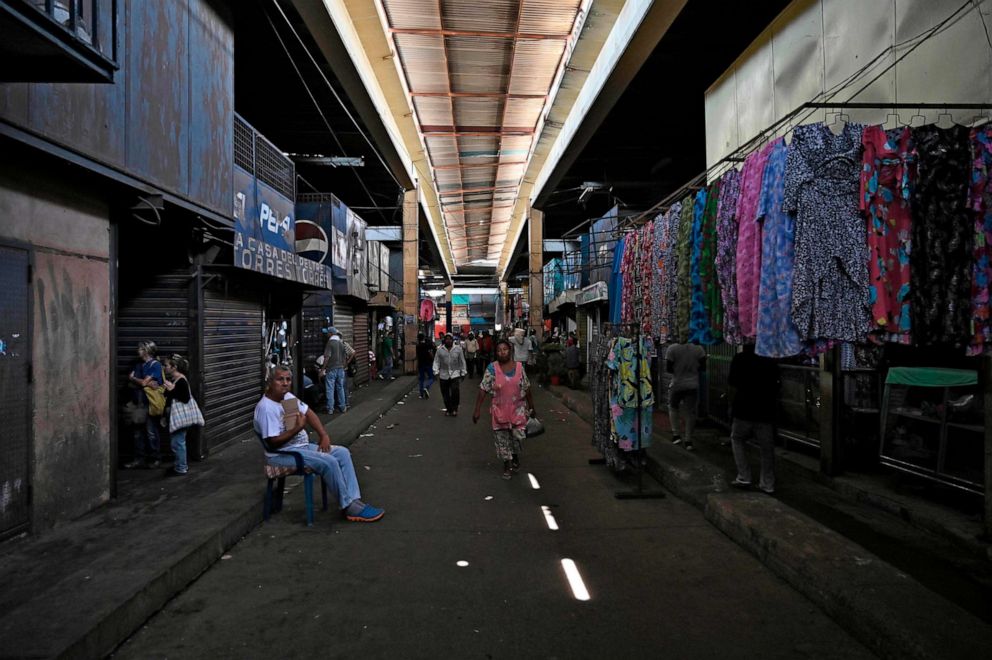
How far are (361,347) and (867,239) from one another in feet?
61.7

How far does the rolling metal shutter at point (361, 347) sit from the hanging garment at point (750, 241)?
15902 millimetres

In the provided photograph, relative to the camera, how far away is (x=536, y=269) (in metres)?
26.3

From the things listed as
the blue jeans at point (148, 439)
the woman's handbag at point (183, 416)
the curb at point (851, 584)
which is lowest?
the curb at point (851, 584)

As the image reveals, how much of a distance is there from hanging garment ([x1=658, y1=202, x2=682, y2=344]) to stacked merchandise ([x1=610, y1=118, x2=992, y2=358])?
174 cm

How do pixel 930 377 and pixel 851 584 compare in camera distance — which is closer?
pixel 851 584

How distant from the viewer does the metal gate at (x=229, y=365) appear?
28.9 feet

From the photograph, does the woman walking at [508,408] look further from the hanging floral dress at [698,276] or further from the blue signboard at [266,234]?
the blue signboard at [266,234]

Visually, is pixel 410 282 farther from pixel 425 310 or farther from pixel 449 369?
pixel 449 369

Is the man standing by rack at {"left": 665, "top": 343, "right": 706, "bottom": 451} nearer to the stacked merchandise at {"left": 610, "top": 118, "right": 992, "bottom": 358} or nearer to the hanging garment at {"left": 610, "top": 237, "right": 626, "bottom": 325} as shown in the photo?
the hanging garment at {"left": 610, "top": 237, "right": 626, "bottom": 325}

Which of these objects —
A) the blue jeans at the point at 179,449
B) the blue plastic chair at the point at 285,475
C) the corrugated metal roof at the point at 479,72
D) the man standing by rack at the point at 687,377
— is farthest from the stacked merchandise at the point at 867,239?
the corrugated metal roof at the point at 479,72

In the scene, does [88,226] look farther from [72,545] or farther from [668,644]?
[668,644]

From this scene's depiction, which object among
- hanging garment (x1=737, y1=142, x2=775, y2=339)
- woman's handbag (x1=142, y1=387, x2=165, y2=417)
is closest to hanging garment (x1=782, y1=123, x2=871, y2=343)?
hanging garment (x1=737, y1=142, x2=775, y2=339)

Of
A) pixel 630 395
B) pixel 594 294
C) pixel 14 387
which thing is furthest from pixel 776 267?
pixel 594 294

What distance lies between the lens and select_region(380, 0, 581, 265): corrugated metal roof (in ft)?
41.9
